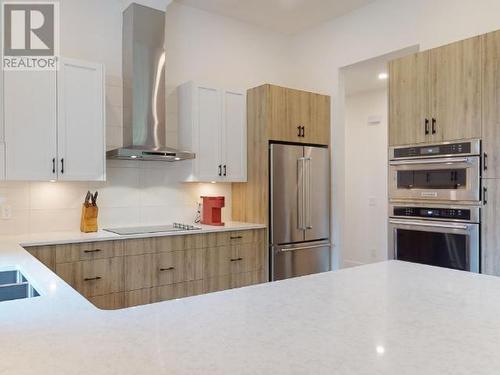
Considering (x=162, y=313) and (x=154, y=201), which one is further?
(x=154, y=201)

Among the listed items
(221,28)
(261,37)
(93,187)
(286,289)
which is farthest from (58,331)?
(261,37)

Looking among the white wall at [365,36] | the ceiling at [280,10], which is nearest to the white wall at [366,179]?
the white wall at [365,36]

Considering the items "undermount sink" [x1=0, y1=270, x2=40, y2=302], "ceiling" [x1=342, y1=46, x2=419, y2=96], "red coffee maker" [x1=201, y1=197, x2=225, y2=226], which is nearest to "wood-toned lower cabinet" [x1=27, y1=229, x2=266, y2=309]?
"red coffee maker" [x1=201, y1=197, x2=225, y2=226]

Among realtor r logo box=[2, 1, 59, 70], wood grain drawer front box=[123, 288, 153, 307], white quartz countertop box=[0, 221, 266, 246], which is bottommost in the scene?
wood grain drawer front box=[123, 288, 153, 307]

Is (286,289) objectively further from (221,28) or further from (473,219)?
(221,28)

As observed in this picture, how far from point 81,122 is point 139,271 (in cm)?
125

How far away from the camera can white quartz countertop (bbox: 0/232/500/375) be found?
0.76 m

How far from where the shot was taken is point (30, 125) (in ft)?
9.34

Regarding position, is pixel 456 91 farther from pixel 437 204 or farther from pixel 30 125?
pixel 30 125

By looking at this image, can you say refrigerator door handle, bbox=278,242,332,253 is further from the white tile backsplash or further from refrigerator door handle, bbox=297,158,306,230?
the white tile backsplash

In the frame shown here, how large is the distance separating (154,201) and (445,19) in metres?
3.07

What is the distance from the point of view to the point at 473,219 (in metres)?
2.73

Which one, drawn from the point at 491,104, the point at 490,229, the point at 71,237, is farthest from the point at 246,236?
the point at 491,104

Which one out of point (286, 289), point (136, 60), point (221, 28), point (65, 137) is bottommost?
point (286, 289)
